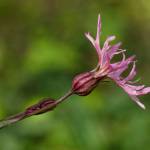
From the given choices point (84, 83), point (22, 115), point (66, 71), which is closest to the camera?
point (22, 115)

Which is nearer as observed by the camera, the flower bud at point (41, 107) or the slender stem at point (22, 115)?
the slender stem at point (22, 115)

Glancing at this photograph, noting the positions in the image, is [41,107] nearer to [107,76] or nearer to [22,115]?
[22,115]

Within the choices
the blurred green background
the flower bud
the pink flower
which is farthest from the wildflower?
the blurred green background

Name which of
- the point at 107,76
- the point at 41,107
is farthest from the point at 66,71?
the point at 41,107

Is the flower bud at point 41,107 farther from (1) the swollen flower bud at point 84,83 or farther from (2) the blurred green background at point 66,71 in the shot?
(2) the blurred green background at point 66,71

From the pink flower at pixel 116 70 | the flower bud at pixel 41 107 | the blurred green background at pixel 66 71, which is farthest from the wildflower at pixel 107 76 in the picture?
the blurred green background at pixel 66 71

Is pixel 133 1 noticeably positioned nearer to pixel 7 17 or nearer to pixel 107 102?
pixel 7 17
